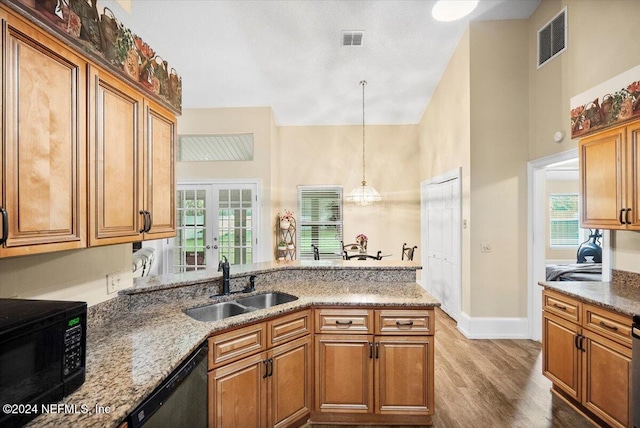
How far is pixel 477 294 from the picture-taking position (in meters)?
3.82

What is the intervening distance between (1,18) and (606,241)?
Result: 417 centimetres

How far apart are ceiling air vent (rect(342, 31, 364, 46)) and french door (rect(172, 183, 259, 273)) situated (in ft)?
9.55

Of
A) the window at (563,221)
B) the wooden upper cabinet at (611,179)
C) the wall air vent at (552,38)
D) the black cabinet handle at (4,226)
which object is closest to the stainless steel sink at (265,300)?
the black cabinet handle at (4,226)

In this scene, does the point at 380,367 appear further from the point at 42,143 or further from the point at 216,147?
the point at 216,147

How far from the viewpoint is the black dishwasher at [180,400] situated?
3.63ft

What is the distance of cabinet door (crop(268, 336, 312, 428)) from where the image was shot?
1.94 m

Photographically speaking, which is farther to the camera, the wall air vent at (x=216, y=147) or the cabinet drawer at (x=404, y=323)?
the wall air vent at (x=216, y=147)

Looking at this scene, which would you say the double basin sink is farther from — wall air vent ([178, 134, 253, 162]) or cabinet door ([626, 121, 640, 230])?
wall air vent ([178, 134, 253, 162])

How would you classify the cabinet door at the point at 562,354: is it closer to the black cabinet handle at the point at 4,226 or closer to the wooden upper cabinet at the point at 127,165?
the wooden upper cabinet at the point at 127,165

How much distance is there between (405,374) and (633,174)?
220 centimetres

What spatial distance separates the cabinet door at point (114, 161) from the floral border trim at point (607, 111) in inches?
131

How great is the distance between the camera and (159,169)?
1.82m

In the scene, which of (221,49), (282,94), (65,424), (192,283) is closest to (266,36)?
(221,49)

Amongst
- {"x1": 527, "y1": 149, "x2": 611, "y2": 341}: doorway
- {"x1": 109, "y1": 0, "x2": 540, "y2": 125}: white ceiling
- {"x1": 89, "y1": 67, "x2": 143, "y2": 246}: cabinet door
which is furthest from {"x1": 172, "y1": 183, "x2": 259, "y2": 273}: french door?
{"x1": 527, "y1": 149, "x2": 611, "y2": 341}: doorway
